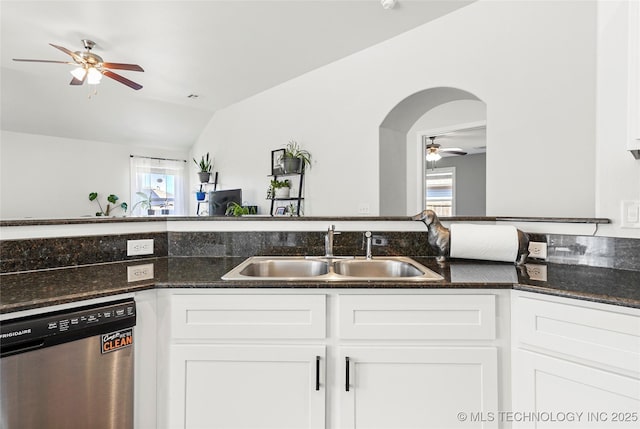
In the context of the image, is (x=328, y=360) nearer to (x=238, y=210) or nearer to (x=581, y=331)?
(x=581, y=331)

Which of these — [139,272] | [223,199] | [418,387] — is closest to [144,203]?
[223,199]

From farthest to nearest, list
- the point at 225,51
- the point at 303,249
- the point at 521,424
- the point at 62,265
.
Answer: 1. the point at 225,51
2. the point at 303,249
3. the point at 62,265
4. the point at 521,424

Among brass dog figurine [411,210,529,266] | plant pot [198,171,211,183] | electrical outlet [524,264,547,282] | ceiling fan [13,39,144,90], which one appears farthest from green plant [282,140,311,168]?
electrical outlet [524,264,547,282]

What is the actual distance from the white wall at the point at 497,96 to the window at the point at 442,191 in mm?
4398

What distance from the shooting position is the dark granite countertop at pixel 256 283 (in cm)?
103

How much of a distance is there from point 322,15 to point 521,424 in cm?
279

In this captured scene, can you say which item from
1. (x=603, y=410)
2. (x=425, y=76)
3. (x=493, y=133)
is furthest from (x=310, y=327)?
(x=425, y=76)

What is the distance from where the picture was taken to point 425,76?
2.62 metres

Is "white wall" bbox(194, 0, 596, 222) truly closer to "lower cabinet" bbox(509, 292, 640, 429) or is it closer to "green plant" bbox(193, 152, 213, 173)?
"lower cabinet" bbox(509, 292, 640, 429)

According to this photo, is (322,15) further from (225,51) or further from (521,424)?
(521,424)

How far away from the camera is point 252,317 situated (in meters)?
1.20

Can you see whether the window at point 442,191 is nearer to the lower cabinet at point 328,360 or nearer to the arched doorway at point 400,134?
the arched doorway at point 400,134

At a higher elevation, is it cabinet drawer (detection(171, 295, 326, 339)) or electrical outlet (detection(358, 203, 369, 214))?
electrical outlet (detection(358, 203, 369, 214))

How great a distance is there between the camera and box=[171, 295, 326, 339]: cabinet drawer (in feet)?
3.92
